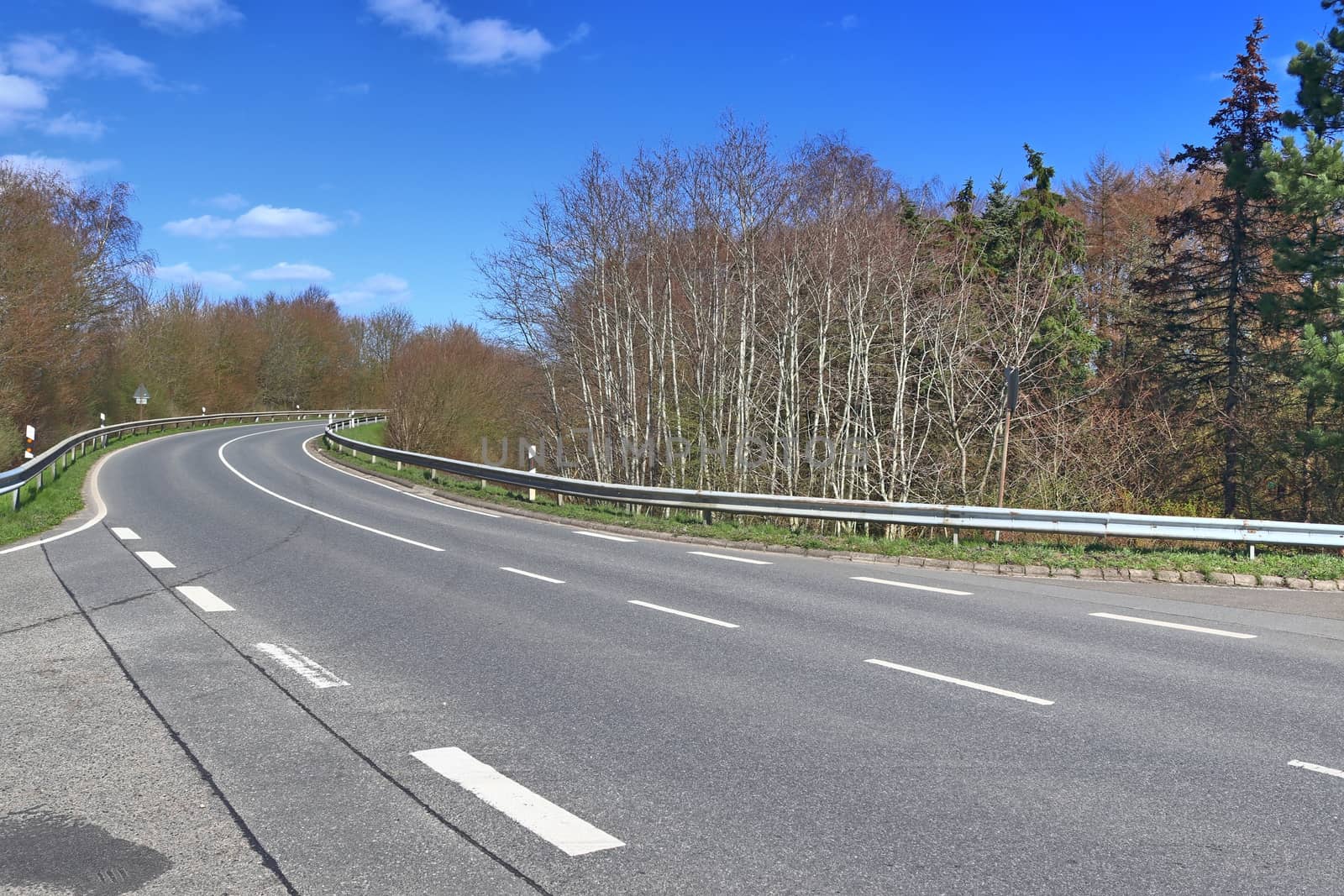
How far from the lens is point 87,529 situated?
52.7ft

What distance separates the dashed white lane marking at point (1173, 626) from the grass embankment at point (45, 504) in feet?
50.1

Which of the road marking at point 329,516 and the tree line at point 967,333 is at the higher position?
the tree line at point 967,333

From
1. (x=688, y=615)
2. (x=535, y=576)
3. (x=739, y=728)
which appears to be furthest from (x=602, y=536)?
(x=739, y=728)

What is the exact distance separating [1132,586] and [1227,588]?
1.11 meters

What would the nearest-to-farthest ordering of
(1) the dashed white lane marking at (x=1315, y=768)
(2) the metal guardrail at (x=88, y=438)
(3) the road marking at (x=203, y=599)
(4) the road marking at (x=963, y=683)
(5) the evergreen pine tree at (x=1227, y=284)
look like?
(1) the dashed white lane marking at (x=1315, y=768), (4) the road marking at (x=963, y=683), (3) the road marking at (x=203, y=599), (2) the metal guardrail at (x=88, y=438), (5) the evergreen pine tree at (x=1227, y=284)

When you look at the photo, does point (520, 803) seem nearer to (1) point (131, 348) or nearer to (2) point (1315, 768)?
(2) point (1315, 768)

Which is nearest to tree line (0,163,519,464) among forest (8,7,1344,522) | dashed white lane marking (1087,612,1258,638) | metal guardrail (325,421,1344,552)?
forest (8,7,1344,522)

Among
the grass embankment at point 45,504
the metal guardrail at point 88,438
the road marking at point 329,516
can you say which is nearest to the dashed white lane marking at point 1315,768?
the road marking at point 329,516

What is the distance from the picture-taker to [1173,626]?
9.27 meters

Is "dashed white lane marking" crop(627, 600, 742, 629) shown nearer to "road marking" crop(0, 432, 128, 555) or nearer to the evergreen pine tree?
"road marking" crop(0, 432, 128, 555)

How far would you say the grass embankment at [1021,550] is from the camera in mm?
12500

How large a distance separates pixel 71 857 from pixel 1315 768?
610 cm

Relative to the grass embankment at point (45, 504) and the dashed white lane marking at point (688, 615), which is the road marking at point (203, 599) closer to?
the dashed white lane marking at point (688, 615)

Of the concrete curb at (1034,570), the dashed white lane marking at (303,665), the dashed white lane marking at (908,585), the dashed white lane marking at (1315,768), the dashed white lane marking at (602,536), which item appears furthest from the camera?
the dashed white lane marking at (602,536)
